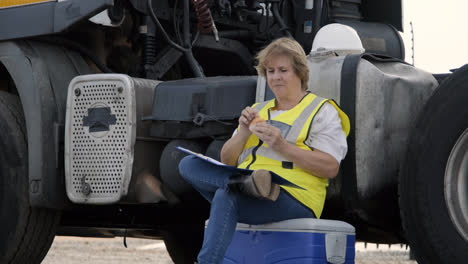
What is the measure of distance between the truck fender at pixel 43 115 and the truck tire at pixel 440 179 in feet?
6.16

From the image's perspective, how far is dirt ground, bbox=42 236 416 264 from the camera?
8898mm

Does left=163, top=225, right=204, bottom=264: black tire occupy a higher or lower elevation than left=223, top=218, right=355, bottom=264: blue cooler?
lower

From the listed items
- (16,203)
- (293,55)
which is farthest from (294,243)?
(16,203)

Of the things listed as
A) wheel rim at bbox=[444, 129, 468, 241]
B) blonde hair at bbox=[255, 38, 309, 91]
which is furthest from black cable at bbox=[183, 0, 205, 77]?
wheel rim at bbox=[444, 129, 468, 241]

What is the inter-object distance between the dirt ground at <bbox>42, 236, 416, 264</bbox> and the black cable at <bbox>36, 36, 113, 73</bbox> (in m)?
3.66

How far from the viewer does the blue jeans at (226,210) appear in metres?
3.59

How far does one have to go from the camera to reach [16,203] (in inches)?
193

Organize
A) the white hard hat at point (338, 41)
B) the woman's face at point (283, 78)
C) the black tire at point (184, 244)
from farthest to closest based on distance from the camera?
the black tire at point (184, 244), the white hard hat at point (338, 41), the woman's face at point (283, 78)

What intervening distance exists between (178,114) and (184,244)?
169 centimetres

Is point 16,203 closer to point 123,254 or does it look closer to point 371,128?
point 371,128

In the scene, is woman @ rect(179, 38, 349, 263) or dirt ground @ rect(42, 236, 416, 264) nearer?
woman @ rect(179, 38, 349, 263)

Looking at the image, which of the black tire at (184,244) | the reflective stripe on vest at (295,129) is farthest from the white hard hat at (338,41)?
the black tire at (184,244)

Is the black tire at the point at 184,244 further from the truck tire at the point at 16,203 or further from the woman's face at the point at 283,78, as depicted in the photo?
the woman's face at the point at 283,78

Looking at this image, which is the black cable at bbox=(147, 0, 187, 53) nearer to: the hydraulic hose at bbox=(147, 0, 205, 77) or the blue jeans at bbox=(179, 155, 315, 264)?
Answer: the hydraulic hose at bbox=(147, 0, 205, 77)
